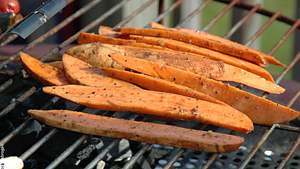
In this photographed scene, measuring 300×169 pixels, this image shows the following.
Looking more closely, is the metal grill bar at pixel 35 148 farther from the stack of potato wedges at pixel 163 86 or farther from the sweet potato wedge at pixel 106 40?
the sweet potato wedge at pixel 106 40

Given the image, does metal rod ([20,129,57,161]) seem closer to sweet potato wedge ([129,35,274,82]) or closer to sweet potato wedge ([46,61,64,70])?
sweet potato wedge ([46,61,64,70])

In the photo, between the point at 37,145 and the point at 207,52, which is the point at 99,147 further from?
the point at 207,52

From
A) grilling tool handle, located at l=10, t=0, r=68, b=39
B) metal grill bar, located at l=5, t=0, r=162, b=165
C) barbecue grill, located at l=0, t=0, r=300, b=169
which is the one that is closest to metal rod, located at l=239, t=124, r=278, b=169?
barbecue grill, located at l=0, t=0, r=300, b=169

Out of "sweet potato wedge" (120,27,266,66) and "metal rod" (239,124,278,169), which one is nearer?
"metal rod" (239,124,278,169)

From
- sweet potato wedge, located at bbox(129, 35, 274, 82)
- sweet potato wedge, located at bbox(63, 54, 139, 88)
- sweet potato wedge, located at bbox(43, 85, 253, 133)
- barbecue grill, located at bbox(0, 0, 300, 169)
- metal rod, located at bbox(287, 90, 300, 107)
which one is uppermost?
sweet potato wedge, located at bbox(129, 35, 274, 82)

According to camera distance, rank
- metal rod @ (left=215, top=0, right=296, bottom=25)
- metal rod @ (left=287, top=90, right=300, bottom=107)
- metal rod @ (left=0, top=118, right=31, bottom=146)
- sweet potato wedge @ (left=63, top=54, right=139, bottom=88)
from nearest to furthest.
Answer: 1. metal rod @ (left=0, top=118, right=31, bottom=146)
2. sweet potato wedge @ (left=63, top=54, right=139, bottom=88)
3. metal rod @ (left=287, top=90, right=300, bottom=107)
4. metal rod @ (left=215, top=0, right=296, bottom=25)

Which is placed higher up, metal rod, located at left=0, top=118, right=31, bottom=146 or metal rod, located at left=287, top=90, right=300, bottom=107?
metal rod, located at left=287, top=90, right=300, bottom=107

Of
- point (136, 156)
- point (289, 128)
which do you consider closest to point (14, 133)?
point (136, 156)

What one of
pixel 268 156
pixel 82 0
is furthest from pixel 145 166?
pixel 82 0
